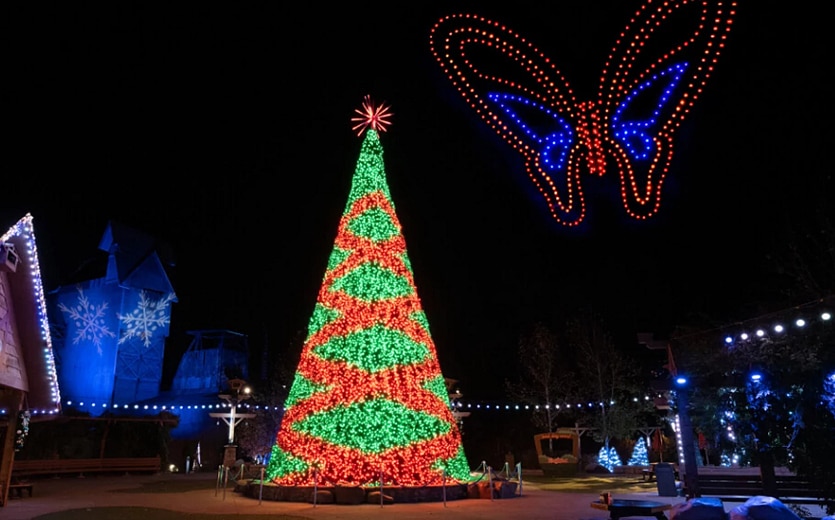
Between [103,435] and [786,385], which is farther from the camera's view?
[103,435]

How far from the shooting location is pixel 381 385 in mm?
13648

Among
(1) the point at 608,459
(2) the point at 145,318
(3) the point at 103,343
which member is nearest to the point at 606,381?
(1) the point at 608,459

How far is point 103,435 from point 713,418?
26560mm

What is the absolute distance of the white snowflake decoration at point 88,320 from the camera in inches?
1578

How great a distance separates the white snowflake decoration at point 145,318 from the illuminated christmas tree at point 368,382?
30105mm

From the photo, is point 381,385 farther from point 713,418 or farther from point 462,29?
point 462,29

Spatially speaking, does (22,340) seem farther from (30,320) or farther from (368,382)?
(368,382)

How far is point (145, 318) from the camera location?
1636 inches

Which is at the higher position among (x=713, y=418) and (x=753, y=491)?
(x=713, y=418)

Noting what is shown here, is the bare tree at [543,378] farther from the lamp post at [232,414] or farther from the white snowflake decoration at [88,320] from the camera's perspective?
the white snowflake decoration at [88,320]

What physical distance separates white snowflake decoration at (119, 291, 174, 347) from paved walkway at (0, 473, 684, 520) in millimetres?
24864

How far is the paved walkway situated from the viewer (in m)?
11.2

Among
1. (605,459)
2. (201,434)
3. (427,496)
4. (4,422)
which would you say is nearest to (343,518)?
(427,496)

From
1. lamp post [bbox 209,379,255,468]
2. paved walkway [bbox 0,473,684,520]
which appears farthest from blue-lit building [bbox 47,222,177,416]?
paved walkway [bbox 0,473,684,520]
